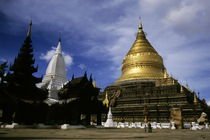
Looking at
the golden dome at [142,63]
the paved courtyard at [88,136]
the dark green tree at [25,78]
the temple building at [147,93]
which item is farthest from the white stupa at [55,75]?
the paved courtyard at [88,136]

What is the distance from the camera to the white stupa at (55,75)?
49184 millimetres

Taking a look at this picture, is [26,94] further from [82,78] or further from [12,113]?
[82,78]

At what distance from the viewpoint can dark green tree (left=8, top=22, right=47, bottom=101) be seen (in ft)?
84.4

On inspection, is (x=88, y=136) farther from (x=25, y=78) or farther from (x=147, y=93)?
(x=147, y=93)

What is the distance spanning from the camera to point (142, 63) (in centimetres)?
5297

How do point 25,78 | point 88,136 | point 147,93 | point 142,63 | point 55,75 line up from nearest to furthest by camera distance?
point 88,136 → point 25,78 → point 147,93 → point 55,75 → point 142,63

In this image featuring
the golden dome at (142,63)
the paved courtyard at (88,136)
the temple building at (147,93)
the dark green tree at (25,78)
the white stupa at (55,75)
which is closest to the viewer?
the paved courtyard at (88,136)

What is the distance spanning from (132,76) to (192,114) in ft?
59.6

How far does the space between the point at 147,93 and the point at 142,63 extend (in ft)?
38.6

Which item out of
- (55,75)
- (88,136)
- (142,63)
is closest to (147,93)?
(142,63)

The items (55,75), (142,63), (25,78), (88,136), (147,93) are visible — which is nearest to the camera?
(88,136)

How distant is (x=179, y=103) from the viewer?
38656mm

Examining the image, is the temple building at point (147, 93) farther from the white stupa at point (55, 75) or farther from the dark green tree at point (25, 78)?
the dark green tree at point (25, 78)

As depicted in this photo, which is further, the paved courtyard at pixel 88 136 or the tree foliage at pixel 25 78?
the tree foliage at pixel 25 78
